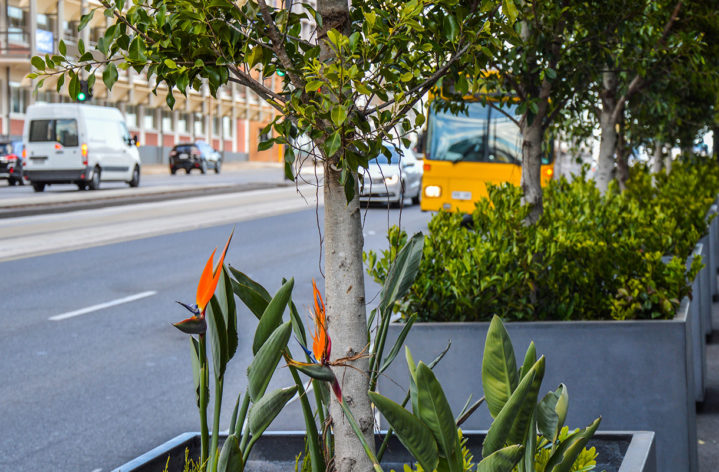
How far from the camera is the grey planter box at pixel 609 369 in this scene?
3.86 meters

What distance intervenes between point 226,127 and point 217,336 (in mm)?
75900

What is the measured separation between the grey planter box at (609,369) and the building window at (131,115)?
59.9 metres

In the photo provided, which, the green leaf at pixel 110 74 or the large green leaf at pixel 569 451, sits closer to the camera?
the large green leaf at pixel 569 451

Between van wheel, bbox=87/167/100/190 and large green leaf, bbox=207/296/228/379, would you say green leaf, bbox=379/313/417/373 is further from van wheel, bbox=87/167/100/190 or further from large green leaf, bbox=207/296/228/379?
van wheel, bbox=87/167/100/190

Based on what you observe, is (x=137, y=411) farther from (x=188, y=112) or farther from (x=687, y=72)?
(x=188, y=112)

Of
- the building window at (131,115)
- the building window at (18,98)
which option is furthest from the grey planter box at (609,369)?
the building window at (131,115)

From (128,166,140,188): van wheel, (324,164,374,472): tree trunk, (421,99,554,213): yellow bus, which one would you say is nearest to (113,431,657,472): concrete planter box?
(324,164,374,472): tree trunk

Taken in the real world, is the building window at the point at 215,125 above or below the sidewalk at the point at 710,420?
above

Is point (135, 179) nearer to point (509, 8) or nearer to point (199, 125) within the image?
point (509, 8)

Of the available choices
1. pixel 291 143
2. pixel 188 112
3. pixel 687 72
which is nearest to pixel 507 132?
pixel 687 72

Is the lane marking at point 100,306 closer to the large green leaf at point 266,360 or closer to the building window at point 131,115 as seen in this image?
the large green leaf at point 266,360

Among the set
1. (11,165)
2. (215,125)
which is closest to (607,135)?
(11,165)

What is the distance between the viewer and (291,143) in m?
2.72

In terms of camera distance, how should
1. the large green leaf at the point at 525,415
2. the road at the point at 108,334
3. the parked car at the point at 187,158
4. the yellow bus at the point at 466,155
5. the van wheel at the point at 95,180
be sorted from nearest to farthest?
the large green leaf at the point at 525,415
the road at the point at 108,334
the yellow bus at the point at 466,155
the van wheel at the point at 95,180
the parked car at the point at 187,158
